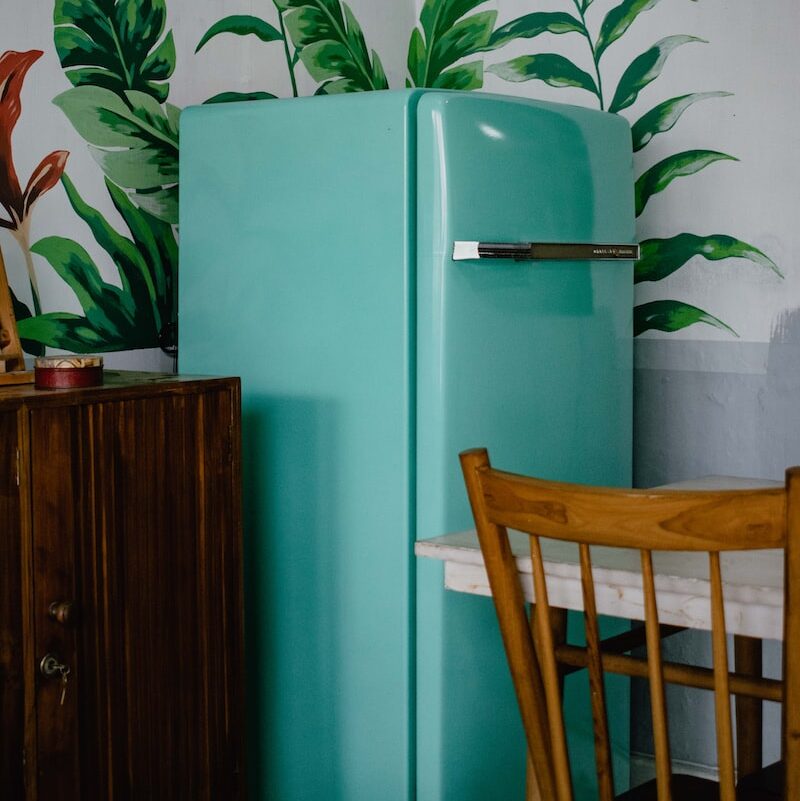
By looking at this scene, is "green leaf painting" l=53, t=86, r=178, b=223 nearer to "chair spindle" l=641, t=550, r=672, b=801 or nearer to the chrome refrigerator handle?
the chrome refrigerator handle

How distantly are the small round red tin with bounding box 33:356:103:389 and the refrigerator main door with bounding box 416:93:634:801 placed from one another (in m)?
Result: 0.62

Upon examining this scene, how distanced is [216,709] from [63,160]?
3.53ft

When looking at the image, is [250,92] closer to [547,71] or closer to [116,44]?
[116,44]

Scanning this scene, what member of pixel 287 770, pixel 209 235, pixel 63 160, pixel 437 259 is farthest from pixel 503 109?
pixel 287 770

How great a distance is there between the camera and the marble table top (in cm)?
146

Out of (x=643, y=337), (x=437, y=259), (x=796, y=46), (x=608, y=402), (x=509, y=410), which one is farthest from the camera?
(x=643, y=337)

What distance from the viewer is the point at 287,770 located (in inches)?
92.5

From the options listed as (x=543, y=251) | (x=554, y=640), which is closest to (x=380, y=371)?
(x=543, y=251)

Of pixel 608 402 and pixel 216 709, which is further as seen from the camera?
pixel 608 402

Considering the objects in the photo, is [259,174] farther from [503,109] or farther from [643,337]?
[643,337]

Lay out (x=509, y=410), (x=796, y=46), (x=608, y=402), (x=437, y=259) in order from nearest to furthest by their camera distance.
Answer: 1. (x=437, y=259)
2. (x=509, y=410)
3. (x=608, y=402)
4. (x=796, y=46)

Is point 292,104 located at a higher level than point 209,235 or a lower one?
higher

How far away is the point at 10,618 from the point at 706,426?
1.84 m

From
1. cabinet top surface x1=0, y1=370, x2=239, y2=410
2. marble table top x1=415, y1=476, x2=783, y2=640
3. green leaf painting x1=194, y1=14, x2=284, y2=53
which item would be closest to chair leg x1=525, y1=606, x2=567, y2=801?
marble table top x1=415, y1=476, x2=783, y2=640
